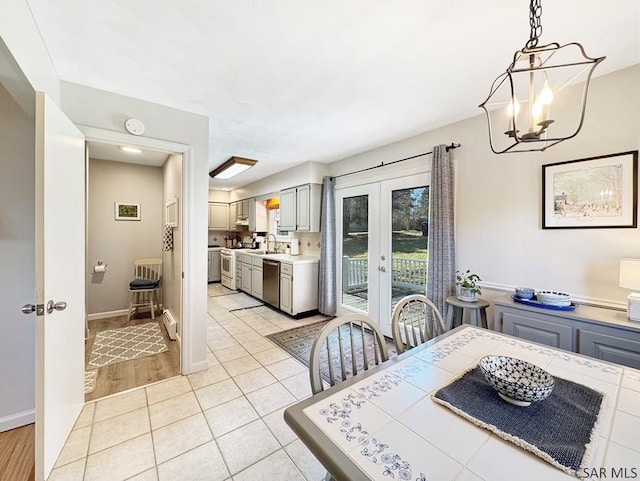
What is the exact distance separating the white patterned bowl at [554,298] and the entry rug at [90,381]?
3.74 m

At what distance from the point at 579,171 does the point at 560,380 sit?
1724 millimetres

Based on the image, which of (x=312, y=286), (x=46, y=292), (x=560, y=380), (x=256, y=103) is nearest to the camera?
(x=560, y=380)

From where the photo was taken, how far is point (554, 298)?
6.62 ft

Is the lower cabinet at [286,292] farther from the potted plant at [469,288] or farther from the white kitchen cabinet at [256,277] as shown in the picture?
the potted plant at [469,288]

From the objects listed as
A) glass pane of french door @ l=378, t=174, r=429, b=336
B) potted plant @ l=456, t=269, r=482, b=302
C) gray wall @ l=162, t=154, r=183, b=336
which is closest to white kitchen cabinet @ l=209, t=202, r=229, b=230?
gray wall @ l=162, t=154, r=183, b=336

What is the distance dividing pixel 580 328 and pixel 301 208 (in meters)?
3.67

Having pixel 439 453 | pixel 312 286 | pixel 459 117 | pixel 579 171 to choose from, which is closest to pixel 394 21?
pixel 459 117

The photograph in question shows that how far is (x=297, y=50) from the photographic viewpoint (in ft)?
5.59

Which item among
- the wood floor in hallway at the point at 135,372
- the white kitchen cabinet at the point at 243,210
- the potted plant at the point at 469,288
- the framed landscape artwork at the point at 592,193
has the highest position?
the white kitchen cabinet at the point at 243,210

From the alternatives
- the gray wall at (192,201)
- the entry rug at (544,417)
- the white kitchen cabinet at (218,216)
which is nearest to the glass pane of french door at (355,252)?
the gray wall at (192,201)

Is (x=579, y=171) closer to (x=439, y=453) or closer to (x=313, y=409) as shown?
(x=439, y=453)

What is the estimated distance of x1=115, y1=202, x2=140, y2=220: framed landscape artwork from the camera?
170 inches

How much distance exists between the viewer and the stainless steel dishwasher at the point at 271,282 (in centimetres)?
455

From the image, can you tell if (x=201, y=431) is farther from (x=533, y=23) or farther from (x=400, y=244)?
(x=533, y=23)
